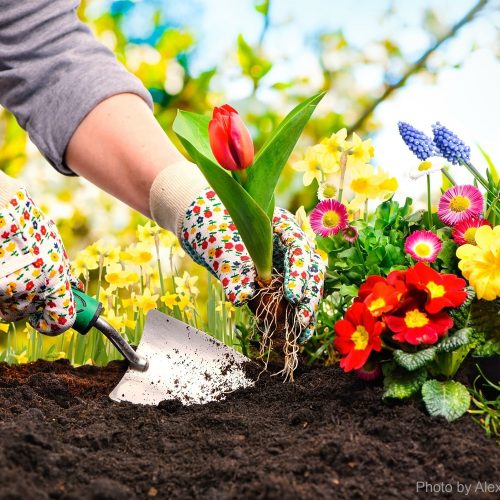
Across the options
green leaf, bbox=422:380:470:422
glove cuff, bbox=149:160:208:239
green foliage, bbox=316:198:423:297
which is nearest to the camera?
green leaf, bbox=422:380:470:422

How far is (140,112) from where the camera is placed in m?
1.80

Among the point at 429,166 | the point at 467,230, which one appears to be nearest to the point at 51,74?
the point at 429,166

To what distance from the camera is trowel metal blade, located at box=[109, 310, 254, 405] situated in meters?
1.70

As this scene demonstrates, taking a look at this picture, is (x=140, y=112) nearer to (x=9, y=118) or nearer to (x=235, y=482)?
(x=235, y=482)

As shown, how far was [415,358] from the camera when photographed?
1293 mm

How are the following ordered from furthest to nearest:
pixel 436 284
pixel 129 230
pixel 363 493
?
pixel 129 230, pixel 436 284, pixel 363 493

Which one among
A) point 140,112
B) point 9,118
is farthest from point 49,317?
point 9,118

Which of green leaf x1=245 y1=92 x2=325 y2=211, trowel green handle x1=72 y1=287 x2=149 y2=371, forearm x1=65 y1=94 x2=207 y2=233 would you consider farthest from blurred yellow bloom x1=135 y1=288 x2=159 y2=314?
green leaf x1=245 y1=92 x2=325 y2=211

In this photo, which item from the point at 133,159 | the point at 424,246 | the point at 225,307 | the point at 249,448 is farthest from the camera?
the point at 225,307

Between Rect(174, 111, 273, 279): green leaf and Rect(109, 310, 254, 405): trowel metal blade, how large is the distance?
28 centimetres

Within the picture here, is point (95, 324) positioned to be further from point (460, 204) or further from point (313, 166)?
point (460, 204)

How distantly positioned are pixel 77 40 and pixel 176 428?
3.41 feet

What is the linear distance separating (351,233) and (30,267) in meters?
0.73

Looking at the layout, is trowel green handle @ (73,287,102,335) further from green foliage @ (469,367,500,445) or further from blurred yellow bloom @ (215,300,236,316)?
green foliage @ (469,367,500,445)
